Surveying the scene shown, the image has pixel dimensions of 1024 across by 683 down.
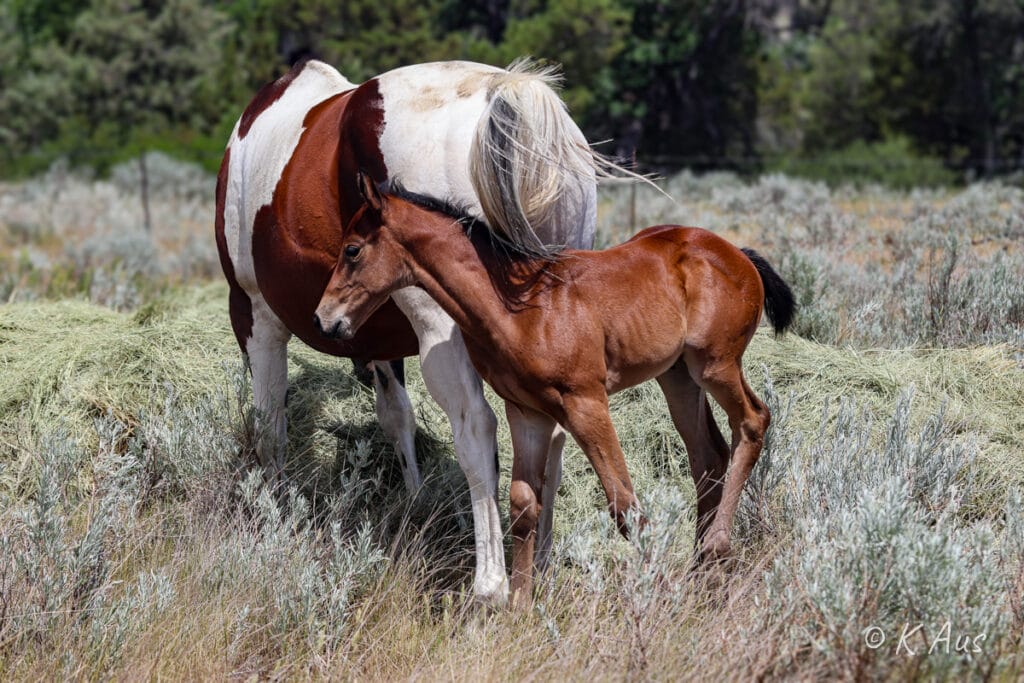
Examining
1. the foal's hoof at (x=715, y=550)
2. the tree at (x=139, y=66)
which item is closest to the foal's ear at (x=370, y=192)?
the foal's hoof at (x=715, y=550)

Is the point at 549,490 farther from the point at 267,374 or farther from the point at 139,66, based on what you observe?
the point at 139,66

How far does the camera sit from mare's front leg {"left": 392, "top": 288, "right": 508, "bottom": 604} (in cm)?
394

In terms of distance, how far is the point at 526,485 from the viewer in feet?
12.6

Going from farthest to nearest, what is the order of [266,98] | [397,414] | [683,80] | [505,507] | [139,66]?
[139,66] < [683,80] < [397,414] < [266,98] < [505,507]

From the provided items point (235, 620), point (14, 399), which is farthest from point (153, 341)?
point (235, 620)

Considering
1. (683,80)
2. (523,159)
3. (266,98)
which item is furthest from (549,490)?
(683,80)

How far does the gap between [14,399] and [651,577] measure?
12.5 feet

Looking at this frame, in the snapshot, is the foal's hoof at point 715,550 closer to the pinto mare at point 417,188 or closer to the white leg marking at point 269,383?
the pinto mare at point 417,188

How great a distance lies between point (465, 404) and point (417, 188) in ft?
2.56

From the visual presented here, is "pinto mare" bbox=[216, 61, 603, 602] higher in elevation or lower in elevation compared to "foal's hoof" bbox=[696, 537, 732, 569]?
higher

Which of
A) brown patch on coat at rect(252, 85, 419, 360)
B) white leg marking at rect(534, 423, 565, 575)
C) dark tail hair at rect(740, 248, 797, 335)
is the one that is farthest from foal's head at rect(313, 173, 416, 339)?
dark tail hair at rect(740, 248, 797, 335)

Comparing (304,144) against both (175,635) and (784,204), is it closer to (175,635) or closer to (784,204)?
(175,635)

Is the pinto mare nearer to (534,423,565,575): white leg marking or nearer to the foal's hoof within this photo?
(534,423,565,575): white leg marking

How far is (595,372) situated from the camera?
3.63 meters
